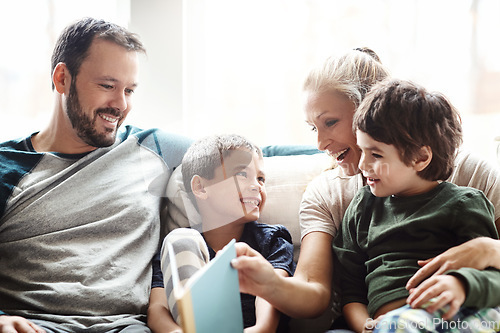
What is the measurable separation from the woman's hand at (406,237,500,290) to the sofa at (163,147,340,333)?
0.89 feet

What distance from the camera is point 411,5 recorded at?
1634 millimetres

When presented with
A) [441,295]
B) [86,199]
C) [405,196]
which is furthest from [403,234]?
[86,199]

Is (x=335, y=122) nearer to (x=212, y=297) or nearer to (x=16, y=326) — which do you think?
(x=212, y=297)

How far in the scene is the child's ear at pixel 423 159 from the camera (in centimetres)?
95

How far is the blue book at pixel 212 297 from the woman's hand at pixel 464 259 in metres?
0.31

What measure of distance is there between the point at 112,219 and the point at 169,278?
1.11 ft

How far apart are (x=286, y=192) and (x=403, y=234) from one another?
37 centimetres

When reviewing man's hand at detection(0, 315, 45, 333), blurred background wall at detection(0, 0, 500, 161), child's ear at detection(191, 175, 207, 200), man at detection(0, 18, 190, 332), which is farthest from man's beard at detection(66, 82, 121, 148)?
man's hand at detection(0, 315, 45, 333)

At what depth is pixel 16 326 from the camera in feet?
3.14

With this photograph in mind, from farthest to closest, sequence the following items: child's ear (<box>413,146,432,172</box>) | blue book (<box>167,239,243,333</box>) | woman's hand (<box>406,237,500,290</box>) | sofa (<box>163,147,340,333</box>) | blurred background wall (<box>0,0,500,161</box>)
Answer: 1. blurred background wall (<box>0,0,500,161</box>)
2. sofa (<box>163,147,340,333</box>)
3. child's ear (<box>413,146,432,172</box>)
4. woman's hand (<box>406,237,500,290</box>)
5. blue book (<box>167,239,243,333</box>)

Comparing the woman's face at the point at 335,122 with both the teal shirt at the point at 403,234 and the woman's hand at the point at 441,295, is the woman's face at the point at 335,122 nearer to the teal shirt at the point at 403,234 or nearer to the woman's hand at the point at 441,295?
the teal shirt at the point at 403,234

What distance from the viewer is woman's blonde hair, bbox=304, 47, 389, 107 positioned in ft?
3.54

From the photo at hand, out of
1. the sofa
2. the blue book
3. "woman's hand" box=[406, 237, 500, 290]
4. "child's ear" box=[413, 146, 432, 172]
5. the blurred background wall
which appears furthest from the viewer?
the blurred background wall

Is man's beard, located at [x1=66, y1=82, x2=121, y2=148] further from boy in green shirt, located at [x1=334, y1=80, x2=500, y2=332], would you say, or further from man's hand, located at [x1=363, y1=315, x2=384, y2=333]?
man's hand, located at [x1=363, y1=315, x2=384, y2=333]
